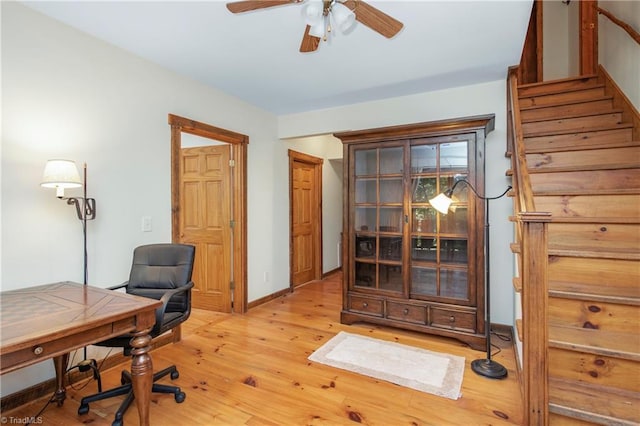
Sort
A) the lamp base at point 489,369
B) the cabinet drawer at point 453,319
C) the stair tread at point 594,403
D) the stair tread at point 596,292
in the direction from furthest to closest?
the cabinet drawer at point 453,319 < the lamp base at point 489,369 < the stair tread at point 596,292 < the stair tread at point 594,403

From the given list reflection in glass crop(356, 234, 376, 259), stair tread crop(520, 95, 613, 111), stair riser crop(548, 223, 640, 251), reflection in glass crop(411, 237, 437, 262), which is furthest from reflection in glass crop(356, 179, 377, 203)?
stair tread crop(520, 95, 613, 111)

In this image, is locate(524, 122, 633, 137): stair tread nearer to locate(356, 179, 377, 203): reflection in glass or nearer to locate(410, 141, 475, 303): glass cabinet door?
locate(410, 141, 475, 303): glass cabinet door

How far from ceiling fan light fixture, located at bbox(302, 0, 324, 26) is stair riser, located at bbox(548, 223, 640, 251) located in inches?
76.8

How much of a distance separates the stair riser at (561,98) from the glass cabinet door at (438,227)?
102cm

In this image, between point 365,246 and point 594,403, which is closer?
point 594,403

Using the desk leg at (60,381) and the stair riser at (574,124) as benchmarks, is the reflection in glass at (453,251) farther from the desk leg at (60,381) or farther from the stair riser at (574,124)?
the desk leg at (60,381)

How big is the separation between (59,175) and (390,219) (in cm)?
264

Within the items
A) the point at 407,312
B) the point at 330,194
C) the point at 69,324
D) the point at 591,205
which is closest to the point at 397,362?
the point at 407,312

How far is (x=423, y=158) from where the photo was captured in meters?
2.99

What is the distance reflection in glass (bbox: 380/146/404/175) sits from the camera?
308cm

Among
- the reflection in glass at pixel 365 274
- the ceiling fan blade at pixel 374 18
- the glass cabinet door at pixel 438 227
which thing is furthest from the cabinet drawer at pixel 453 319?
the ceiling fan blade at pixel 374 18

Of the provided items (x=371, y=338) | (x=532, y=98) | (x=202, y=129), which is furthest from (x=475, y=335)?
(x=202, y=129)

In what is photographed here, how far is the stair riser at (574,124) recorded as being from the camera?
2.60 meters

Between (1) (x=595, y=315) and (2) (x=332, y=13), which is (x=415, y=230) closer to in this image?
(1) (x=595, y=315)
